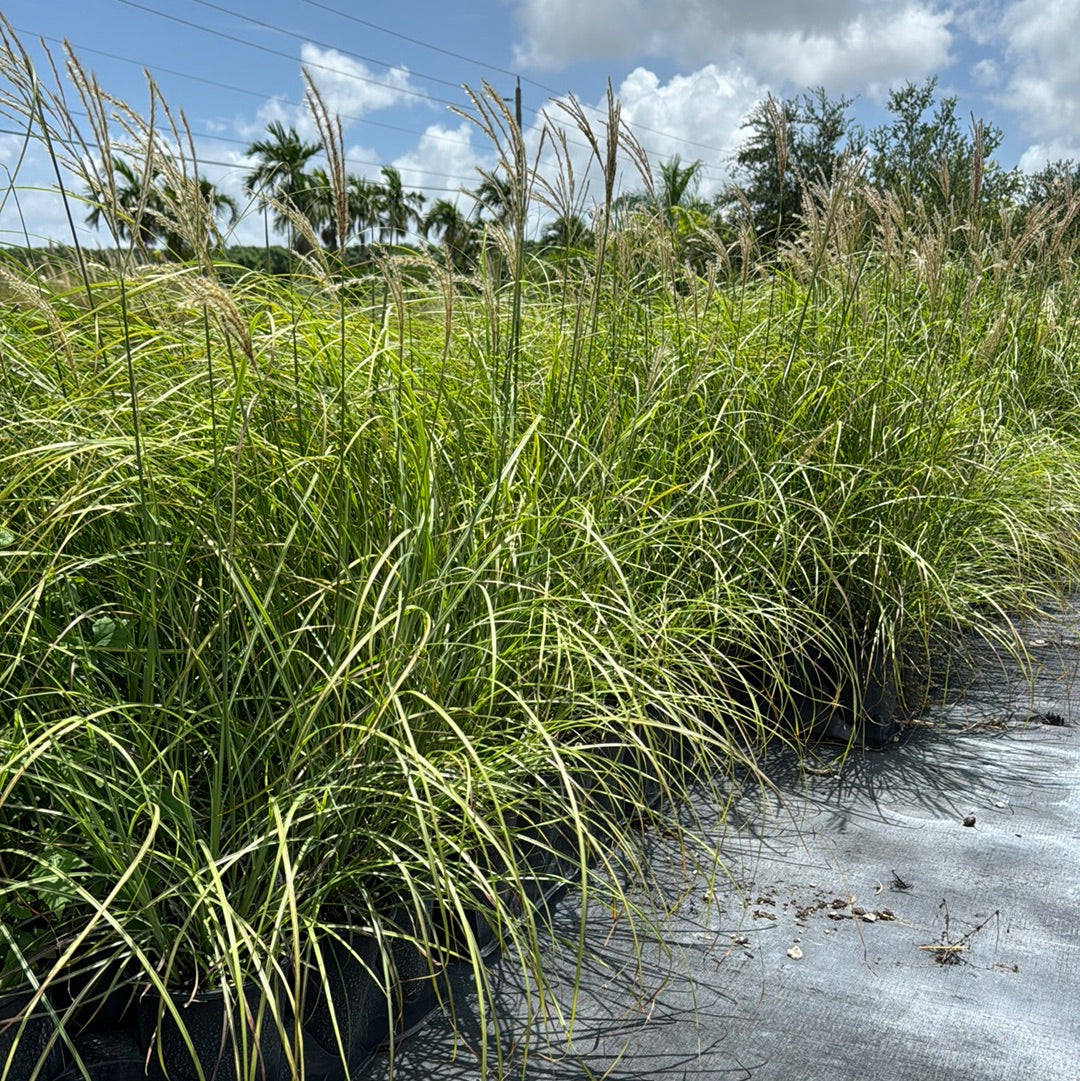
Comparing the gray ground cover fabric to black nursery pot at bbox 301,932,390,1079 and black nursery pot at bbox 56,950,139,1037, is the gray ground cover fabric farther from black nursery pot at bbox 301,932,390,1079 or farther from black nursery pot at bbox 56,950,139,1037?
black nursery pot at bbox 56,950,139,1037

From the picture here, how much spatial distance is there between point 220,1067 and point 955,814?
162 centimetres

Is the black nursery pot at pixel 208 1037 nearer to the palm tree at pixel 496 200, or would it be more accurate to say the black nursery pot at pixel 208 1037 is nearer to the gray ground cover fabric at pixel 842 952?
the gray ground cover fabric at pixel 842 952

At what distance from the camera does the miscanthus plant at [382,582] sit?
1.36 meters

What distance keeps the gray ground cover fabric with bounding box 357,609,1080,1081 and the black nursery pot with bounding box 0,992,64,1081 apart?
400 mm

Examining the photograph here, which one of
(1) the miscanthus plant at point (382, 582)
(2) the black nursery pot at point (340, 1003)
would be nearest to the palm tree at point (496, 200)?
(1) the miscanthus plant at point (382, 582)

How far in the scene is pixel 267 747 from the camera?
144 cm

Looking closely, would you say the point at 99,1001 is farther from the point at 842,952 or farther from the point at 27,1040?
the point at 842,952

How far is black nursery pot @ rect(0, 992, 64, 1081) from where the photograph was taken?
4.17ft

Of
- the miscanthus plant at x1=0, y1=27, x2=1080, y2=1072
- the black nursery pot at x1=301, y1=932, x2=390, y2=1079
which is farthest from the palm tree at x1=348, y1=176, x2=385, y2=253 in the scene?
the black nursery pot at x1=301, y1=932, x2=390, y2=1079

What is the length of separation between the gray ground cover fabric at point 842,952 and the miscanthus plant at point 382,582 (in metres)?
0.11

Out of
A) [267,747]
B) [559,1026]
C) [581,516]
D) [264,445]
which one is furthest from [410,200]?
[559,1026]

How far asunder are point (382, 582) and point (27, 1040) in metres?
0.76

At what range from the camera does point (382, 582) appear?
167 centimetres

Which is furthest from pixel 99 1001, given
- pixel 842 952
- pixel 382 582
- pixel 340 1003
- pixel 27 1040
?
pixel 842 952
